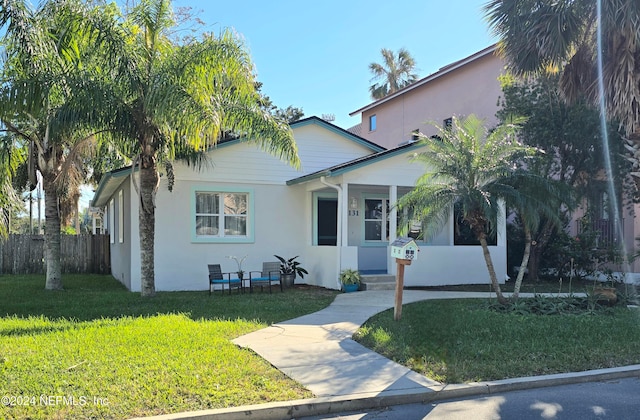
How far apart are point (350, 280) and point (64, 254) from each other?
14.0 metres

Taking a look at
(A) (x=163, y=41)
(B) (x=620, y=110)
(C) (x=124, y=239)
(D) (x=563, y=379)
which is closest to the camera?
(D) (x=563, y=379)

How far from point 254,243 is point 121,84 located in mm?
6069

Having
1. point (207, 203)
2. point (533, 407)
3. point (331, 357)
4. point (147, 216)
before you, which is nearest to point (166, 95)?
point (147, 216)

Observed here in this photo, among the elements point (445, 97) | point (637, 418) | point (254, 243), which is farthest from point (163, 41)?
point (445, 97)

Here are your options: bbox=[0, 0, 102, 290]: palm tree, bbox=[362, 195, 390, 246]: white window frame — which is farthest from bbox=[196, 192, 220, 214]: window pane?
bbox=[362, 195, 390, 246]: white window frame

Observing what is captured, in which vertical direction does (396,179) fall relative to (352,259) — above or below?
above

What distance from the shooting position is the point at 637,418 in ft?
15.4

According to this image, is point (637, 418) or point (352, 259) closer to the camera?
point (637, 418)

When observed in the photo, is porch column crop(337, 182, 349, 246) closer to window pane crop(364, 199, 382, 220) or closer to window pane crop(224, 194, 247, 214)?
window pane crop(364, 199, 382, 220)

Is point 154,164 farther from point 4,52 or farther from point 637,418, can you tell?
point 637,418

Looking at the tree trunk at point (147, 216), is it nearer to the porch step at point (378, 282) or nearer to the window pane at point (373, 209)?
the porch step at point (378, 282)

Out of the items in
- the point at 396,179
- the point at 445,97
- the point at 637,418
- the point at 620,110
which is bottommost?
the point at 637,418

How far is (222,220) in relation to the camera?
46.4 feet

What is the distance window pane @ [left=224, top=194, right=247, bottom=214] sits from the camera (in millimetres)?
14266
